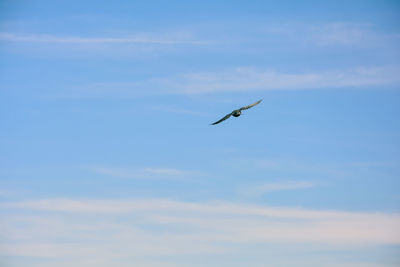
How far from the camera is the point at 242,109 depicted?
505ft

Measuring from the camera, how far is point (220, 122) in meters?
151

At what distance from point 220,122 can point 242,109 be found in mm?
6156
